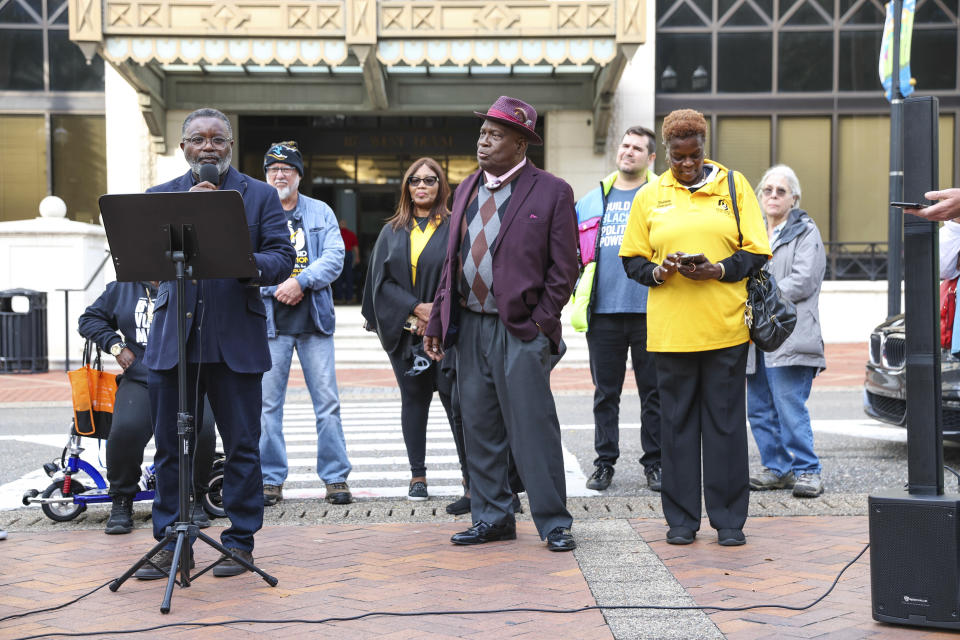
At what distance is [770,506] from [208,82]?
16196 mm

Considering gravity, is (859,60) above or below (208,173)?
above

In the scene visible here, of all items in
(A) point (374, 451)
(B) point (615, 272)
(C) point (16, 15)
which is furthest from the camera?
Result: (C) point (16, 15)

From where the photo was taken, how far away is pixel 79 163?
20000 millimetres

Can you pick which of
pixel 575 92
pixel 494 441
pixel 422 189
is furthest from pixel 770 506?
pixel 575 92

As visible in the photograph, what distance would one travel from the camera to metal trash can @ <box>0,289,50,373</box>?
15.4 meters

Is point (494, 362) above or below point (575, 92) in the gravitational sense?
below

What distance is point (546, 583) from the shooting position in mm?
4590

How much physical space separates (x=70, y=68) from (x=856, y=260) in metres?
15.2

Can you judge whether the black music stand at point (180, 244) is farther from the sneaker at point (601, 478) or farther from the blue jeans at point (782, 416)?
the blue jeans at point (782, 416)

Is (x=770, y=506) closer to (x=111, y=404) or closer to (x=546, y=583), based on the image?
(x=546, y=583)

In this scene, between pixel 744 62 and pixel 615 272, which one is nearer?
pixel 615 272

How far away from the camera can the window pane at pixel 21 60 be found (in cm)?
1961

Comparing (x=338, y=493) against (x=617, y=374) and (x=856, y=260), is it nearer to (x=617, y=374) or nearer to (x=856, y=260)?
(x=617, y=374)

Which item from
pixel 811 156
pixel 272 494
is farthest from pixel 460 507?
pixel 811 156
